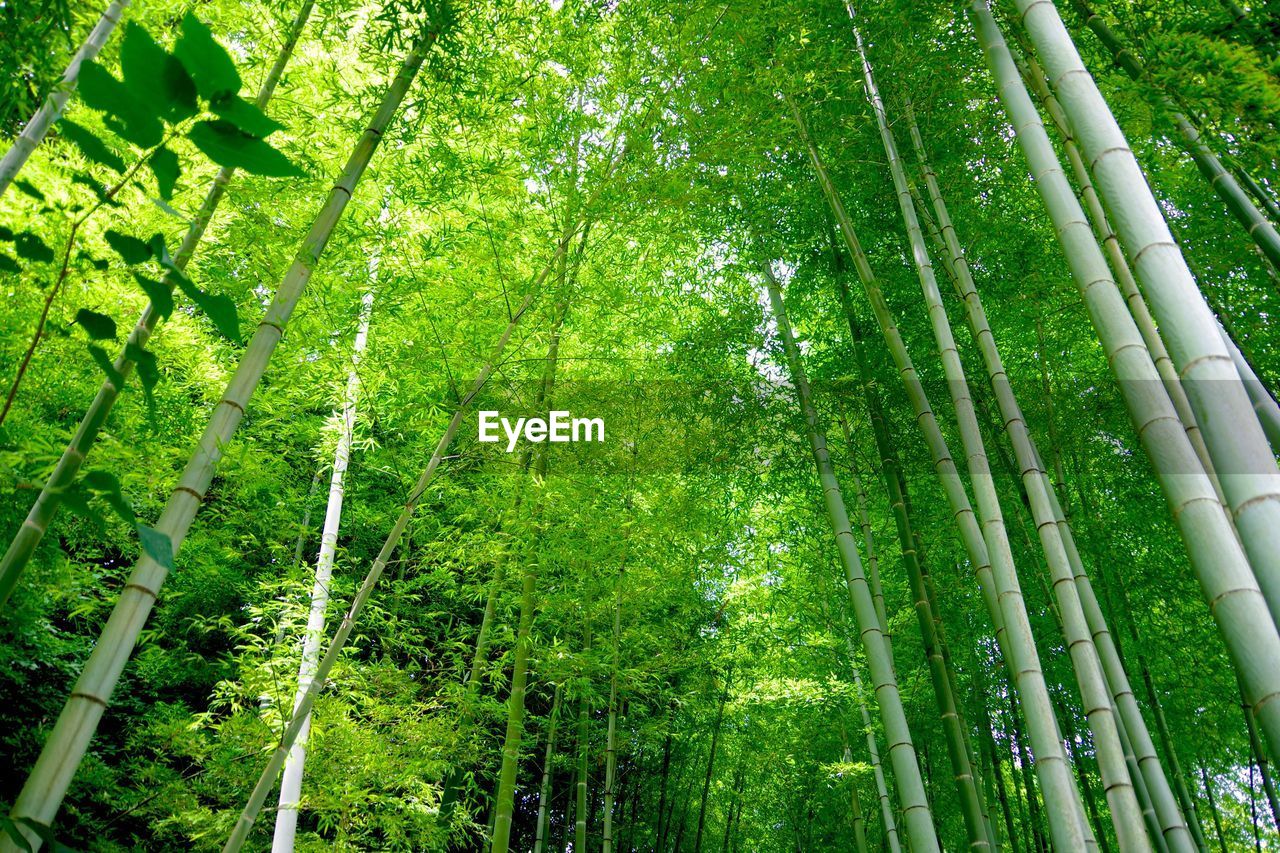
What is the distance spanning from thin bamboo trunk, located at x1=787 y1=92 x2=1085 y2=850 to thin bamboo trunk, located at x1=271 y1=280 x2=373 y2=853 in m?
2.64

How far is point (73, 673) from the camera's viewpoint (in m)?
5.56

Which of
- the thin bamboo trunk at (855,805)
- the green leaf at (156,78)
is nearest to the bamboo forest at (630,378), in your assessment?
the green leaf at (156,78)

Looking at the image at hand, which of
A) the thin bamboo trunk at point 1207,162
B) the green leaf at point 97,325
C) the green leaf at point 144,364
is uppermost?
the thin bamboo trunk at point 1207,162

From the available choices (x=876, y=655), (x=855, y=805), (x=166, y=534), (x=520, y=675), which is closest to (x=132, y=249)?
(x=166, y=534)

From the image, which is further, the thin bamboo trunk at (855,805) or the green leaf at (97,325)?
the thin bamboo trunk at (855,805)

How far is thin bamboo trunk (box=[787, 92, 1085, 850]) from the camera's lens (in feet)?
7.97

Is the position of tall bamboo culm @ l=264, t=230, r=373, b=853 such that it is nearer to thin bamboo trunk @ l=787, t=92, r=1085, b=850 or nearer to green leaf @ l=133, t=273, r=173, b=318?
thin bamboo trunk @ l=787, t=92, r=1085, b=850

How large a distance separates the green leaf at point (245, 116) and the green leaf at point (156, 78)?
0.08 feet

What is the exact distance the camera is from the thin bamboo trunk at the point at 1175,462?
1.21 metres

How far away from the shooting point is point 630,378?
5.31 metres

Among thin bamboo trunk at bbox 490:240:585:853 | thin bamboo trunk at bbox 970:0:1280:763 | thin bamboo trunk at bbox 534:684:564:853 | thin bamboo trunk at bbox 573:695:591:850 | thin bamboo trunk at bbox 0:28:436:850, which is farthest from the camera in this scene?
thin bamboo trunk at bbox 534:684:564:853

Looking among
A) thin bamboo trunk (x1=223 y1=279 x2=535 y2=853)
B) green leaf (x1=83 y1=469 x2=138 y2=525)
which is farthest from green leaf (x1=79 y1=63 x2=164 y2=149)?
thin bamboo trunk (x1=223 y1=279 x2=535 y2=853)

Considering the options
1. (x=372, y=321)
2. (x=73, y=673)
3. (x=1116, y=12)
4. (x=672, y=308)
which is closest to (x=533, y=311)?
(x=372, y=321)

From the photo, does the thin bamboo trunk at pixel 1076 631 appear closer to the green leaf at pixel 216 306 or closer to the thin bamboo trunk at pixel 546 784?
the green leaf at pixel 216 306
